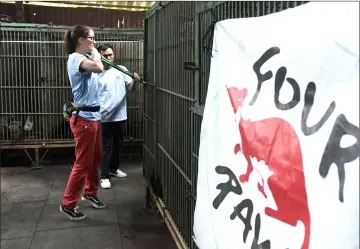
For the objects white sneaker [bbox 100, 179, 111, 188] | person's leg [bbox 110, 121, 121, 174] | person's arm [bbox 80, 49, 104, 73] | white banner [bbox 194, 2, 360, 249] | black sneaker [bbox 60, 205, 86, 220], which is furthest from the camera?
person's leg [bbox 110, 121, 121, 174]

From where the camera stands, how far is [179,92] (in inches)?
131

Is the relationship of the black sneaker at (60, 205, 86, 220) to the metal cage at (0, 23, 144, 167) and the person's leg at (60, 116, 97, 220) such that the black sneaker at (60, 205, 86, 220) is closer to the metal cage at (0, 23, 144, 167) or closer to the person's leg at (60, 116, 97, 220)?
the person's leg at (60, 116, 97, 220)

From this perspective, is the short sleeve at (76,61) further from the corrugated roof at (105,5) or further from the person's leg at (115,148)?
the corrugated roof at (105,5)

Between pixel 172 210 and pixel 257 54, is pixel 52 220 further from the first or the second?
pixel 257 54

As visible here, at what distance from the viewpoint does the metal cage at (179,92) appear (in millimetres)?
2502

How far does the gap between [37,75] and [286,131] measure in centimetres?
559

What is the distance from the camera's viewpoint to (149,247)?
3656mm

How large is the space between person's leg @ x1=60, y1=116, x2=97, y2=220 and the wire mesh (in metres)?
2.43

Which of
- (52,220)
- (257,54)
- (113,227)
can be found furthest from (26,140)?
(257,54)

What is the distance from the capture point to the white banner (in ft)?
3.83

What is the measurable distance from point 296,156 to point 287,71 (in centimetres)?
30

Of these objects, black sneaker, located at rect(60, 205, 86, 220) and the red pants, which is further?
black sneaker, located at rect(60, 205, 86, 220)

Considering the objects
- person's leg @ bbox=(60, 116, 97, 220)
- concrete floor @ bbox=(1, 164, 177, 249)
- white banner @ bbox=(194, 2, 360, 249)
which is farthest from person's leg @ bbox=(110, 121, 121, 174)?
white banner @ bbox=(194, 2, 360, 249)

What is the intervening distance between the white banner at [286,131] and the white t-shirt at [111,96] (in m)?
3.41
